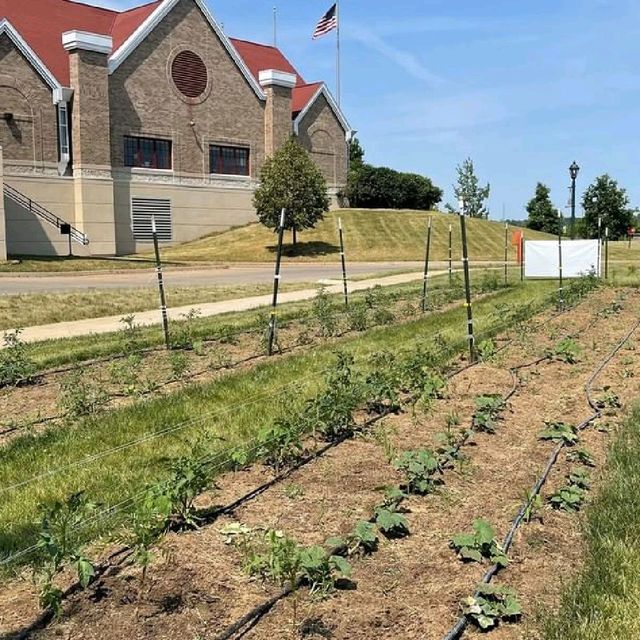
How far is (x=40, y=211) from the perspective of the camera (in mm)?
38312

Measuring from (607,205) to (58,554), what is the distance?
6935 centimetres

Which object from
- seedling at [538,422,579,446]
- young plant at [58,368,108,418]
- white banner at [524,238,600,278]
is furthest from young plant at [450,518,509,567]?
white banner at [524,238,600,278]

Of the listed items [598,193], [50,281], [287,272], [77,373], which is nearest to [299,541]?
[77,373]

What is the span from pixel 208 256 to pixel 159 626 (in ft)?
125

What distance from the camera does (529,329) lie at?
11.9 metres

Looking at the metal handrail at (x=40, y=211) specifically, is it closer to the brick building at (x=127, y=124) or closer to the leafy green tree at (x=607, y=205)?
the brick building at (x=127, y=124)

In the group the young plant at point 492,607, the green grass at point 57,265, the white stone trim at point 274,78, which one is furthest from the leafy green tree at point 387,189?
the young plant at point 492,607

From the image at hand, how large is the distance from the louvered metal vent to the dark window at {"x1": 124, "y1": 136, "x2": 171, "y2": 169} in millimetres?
1971

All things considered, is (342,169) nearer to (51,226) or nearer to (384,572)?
(51,226)

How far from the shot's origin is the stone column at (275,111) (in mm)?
48625

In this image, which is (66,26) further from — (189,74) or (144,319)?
(144,319)

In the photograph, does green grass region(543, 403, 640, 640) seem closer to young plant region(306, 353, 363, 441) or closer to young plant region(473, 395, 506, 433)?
young plant region(473, 395, 506, 433)

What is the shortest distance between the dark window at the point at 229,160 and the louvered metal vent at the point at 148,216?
428cm

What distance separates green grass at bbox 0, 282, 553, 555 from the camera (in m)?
5.11
